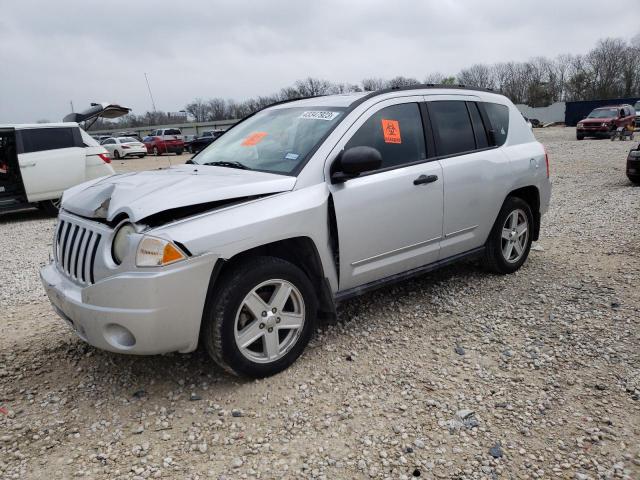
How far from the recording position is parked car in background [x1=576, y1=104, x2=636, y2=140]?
24516mm

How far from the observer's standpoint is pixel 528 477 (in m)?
2.30

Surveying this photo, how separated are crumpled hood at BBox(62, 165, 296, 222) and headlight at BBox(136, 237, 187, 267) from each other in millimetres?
151

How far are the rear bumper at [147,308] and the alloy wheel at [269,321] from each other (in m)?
0.31

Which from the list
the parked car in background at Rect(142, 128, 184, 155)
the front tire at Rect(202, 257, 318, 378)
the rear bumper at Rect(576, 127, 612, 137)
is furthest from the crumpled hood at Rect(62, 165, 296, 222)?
the parked car in background at Rect(142, 128, 184, 155)

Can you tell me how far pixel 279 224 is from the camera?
303cm

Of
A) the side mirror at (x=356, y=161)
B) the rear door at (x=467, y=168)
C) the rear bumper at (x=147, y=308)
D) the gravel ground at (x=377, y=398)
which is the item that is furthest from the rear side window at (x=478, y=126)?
the rear bumper at (x=147, y=308)

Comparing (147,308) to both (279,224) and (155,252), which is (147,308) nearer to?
(155,252)

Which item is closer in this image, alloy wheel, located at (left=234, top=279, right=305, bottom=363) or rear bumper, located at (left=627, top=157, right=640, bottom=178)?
alloy wheel, located at (left=234, top=279, right=305, bottom=363)

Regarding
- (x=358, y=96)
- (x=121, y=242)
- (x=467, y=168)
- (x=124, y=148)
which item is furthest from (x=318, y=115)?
(x=124, y=148)

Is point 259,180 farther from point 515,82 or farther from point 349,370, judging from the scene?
point 515,82

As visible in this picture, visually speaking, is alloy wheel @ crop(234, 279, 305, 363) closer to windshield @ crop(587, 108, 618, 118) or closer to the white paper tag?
the white paper tag

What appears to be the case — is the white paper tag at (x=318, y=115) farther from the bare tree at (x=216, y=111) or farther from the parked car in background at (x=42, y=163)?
the bare tree at (x=216, y=111)

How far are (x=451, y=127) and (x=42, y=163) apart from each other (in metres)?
8.19

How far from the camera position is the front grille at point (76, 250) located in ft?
9.44
